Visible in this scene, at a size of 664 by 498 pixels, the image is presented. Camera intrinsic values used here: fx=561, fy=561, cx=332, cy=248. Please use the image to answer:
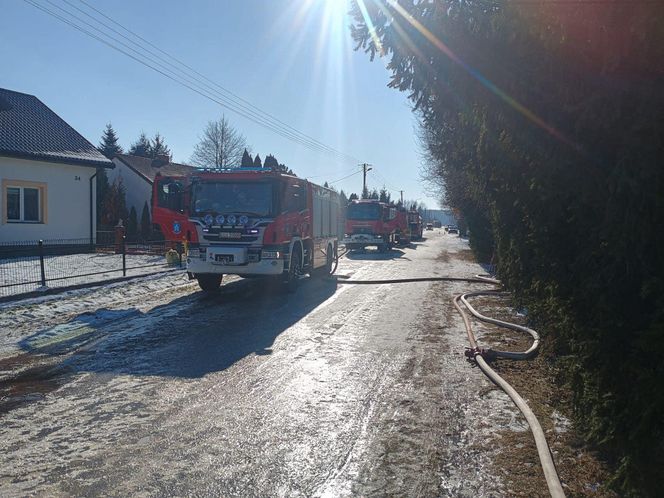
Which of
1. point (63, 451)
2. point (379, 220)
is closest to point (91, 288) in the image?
point (63, 451)

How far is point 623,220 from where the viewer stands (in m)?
3.45

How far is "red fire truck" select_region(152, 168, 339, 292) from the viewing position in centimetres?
1213

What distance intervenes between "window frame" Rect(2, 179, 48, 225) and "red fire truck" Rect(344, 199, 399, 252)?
16087 mm

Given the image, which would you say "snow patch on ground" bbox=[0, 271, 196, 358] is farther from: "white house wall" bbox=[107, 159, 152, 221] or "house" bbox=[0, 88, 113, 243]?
"white house wall" bbox=[107, 159, 152, 221]

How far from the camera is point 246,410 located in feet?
17.3

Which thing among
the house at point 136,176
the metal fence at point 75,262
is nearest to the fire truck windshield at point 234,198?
the metal fence at point 75,262

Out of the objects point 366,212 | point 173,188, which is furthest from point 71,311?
point 366,212

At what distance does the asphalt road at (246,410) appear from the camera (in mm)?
3906

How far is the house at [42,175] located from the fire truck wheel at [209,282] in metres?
10.4

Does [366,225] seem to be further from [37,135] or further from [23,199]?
[23,199]

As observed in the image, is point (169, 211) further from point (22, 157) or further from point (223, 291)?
point (22, 157)

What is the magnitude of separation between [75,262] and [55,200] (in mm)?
5852

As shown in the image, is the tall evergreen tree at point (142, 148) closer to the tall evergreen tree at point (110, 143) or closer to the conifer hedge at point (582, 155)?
the tall evergreen tree at point (110, 143)

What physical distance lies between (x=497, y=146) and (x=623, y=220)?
1782 millimetres
